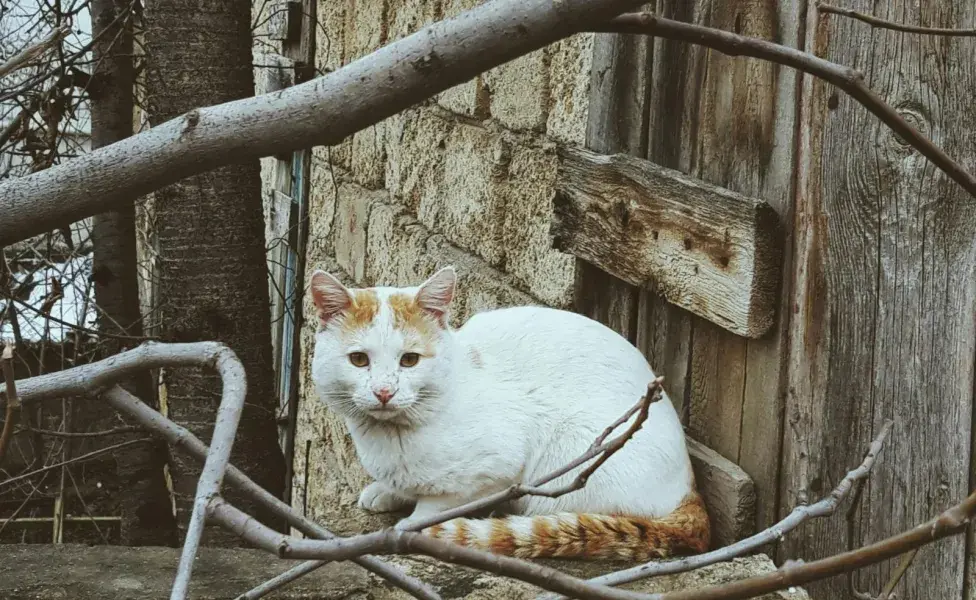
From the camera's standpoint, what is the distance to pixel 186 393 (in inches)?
146

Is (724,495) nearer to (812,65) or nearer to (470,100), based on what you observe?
(812,65)

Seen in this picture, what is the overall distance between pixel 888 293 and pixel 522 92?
1469mm

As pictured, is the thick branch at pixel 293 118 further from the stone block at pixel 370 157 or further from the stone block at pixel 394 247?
the stone block at pixel 370 157

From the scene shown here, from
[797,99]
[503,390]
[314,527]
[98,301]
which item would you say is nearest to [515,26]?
[314,527]

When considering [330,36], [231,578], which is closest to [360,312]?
[231,578]

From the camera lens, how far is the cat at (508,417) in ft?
7.37

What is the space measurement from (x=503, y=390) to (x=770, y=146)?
76cm

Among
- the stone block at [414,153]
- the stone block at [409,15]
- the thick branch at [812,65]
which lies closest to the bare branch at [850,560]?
the thick branch at [812,65]

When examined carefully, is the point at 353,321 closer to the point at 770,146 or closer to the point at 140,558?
the point at 140,558

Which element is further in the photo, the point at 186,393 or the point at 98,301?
the point at 98,301

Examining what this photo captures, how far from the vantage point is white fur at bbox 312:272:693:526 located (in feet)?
7.82

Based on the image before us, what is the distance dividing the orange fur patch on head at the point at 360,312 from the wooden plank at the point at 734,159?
2.11 feet

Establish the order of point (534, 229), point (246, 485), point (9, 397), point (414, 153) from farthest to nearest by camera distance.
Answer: point (414, 153) → point (534, 229) → point (246, 485) → point (9, 397)

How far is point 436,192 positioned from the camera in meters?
3.84
